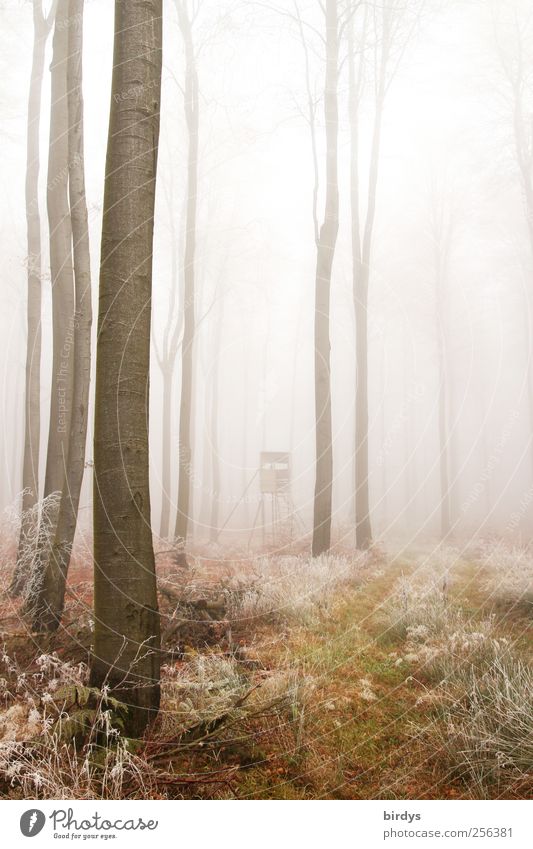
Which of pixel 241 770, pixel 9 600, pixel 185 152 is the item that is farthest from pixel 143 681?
pixel 185 152

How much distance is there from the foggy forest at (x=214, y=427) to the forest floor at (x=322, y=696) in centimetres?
2

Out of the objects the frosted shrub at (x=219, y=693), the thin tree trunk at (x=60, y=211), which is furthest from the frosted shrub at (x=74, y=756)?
the thin tree trunk at (x=60, y=211)

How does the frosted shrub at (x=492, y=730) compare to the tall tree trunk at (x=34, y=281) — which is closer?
the frosted shrub at (x=492, y=730)

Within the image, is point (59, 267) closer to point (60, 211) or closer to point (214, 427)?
point (60, 211)

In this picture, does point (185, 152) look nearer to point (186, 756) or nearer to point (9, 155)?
point (9, 155)

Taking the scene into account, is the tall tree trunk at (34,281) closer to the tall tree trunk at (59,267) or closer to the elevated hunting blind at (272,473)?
the tall tree trunk at (59,267)

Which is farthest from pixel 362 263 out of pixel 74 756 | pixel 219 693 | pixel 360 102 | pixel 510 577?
pixel 74 756

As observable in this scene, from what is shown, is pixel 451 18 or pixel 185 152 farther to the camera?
pixel 185 152

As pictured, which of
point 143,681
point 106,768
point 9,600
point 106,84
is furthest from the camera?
point 106,84

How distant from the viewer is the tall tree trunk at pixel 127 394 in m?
2.62

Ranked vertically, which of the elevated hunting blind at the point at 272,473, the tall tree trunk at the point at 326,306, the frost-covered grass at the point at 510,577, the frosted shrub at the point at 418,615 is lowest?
the frost-covered grass at the point at 510,577

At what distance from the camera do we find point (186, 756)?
2.33 metres

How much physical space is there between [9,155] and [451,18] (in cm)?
965

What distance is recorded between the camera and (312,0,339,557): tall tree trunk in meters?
8.16
